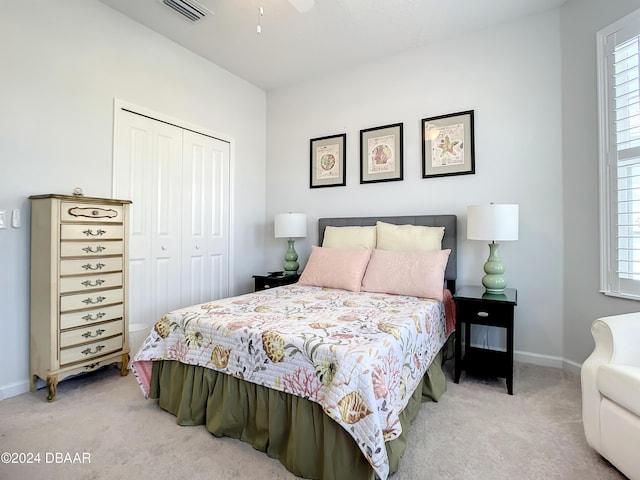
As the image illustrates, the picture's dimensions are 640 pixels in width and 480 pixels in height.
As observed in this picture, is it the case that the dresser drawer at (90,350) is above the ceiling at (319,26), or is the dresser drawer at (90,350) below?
below

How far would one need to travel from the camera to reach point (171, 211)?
3217 mm

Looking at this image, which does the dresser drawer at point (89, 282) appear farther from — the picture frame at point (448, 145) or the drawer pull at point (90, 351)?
the picture frame at point (448, 145)

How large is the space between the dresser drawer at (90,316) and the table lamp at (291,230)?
1.70 m

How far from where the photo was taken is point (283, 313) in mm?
2010

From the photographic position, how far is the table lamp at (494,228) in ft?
7.91

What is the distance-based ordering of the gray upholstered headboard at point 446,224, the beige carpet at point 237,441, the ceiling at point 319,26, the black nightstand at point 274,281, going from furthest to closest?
the black nightstand at point 274,281, the gray upholstered headboard at point 446,224, the ceiling at point 319,26, the beige carpet at point 237,441

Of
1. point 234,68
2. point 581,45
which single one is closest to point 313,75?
point 234,68

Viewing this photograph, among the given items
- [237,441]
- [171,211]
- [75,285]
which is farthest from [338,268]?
[75,285]

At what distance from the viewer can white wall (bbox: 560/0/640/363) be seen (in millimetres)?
2398

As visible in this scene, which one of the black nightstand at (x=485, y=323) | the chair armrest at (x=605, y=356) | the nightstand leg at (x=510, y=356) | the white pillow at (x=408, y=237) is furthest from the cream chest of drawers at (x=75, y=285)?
the chair armrest at (x=605, y=356)

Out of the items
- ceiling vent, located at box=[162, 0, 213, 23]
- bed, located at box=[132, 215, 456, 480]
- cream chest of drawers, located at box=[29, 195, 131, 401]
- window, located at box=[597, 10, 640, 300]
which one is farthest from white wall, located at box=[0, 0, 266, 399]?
window, located at box=[597, 10, 640, 300]

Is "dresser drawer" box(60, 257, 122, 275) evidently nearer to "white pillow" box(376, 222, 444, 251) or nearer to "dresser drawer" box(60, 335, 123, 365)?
"dresser drawer" box(60, 335, 123, 365)

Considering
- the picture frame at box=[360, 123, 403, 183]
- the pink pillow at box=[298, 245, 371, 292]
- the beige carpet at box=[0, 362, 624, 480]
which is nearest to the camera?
the beige carpet at box=[0, 362, 624, 480]

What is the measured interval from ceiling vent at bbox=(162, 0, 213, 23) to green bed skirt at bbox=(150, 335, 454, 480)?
269cm
